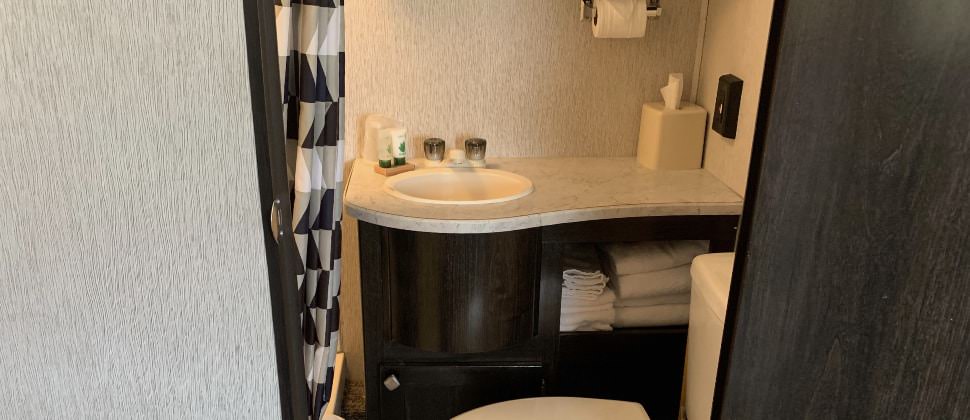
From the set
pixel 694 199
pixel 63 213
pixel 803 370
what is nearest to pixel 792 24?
pixel 803 370

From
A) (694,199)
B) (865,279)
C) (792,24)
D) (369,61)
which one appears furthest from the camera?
(369,61)

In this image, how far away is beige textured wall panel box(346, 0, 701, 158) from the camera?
6.66 feet

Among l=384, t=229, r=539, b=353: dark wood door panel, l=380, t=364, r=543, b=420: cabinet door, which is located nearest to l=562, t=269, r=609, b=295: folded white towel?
l=384, t=229, r=539, b=353: dark wood door panel

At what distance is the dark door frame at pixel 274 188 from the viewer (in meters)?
0.68

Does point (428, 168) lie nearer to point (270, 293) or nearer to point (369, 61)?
point (369, 61)

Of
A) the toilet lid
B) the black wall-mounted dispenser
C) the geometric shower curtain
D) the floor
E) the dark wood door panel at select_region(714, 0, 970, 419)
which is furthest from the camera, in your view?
the floor

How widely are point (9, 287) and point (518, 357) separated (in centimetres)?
134

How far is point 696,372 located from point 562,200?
0.55 metres

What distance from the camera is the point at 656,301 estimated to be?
6.31 feet

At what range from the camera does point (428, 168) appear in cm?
206

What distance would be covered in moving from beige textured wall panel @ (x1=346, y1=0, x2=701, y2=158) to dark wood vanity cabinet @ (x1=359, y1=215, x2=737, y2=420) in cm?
47

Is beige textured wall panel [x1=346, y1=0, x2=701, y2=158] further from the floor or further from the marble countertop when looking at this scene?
the floor

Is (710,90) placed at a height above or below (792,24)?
below

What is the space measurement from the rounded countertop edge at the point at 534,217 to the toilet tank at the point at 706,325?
1.14 ft
